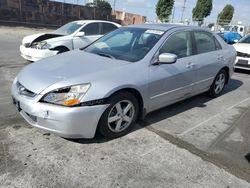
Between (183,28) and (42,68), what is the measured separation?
2.57 meters

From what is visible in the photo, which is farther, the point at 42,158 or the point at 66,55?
the point at 66,55

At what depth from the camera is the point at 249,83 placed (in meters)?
7.64

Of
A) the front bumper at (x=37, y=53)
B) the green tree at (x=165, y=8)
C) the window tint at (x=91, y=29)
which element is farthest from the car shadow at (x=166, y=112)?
the green tree at (x=165, y=8)

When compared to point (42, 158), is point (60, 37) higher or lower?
higher

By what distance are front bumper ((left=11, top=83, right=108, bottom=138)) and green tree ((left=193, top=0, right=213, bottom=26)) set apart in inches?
1510

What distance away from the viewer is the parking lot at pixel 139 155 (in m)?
2.83

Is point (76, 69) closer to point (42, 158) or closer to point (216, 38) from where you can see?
point (42, 158)

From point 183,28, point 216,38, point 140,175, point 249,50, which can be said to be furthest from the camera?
point 249,50

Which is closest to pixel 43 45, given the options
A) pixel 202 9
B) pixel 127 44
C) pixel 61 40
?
pixel 61 40

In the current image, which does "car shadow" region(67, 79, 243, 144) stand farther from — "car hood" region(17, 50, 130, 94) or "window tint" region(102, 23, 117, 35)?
"window tint" region(102, 23, 117, 35)

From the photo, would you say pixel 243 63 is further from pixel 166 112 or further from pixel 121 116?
pixel 121 116

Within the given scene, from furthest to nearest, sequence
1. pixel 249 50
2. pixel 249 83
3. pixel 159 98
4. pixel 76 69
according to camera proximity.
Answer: pixel 249 50 → pixel 249 83 → pixel 159 98 → pixel 76 69

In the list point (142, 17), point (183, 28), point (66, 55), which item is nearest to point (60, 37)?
point (66, 55)

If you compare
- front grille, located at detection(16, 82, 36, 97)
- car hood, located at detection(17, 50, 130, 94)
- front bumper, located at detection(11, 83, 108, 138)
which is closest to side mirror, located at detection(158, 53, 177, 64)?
car hood, located at detection(17, 50, 130, 94)
